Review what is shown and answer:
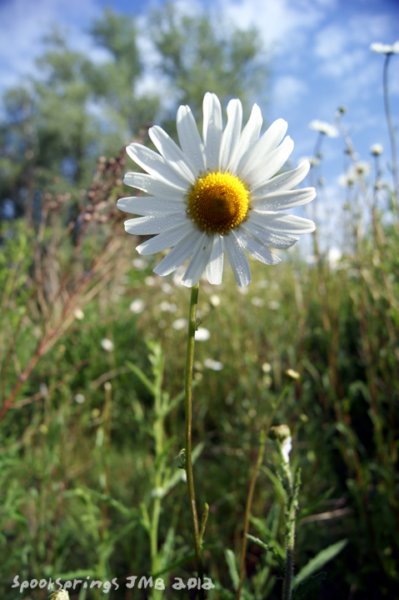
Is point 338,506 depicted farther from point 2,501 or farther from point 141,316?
point 141,316

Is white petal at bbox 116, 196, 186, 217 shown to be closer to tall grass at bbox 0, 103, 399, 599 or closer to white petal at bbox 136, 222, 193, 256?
white petal at bbox 136, 222, 193, 256

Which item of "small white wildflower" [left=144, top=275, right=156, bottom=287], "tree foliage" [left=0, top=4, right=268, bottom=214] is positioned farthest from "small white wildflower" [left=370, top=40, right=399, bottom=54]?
"tree foliage" [left=0, top=4, right=268, bottom=214]

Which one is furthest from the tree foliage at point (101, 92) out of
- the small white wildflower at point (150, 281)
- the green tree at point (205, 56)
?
the small white wildflower at point (150, 281)

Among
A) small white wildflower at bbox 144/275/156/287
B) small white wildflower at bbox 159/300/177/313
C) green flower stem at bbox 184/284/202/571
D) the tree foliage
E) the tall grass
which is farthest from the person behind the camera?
the tree foliage

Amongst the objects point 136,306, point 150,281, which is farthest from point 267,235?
point 150,281

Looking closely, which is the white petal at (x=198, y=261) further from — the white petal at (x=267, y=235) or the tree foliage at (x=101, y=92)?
the tree foliage at (x=101, y=92)

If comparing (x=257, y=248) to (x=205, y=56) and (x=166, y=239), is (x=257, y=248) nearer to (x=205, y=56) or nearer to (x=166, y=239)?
(x=166, y=239)
